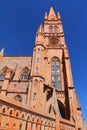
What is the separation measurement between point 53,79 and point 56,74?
4.61ft

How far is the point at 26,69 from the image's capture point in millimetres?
29391

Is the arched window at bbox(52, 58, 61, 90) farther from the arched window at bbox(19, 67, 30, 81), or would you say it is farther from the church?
the arched window at bbox(19, 67, 30, 81)

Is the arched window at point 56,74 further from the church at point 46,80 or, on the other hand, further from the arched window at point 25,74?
the arched window at point 25,74

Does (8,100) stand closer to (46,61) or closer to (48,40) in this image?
(46,61)

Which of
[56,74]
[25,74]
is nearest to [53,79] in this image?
[56,74]

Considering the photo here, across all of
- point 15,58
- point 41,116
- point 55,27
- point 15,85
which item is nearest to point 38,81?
point 15,85

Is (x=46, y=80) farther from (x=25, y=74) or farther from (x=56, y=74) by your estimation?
(x=25, y=74)

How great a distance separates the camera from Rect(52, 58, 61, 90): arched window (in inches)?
1033

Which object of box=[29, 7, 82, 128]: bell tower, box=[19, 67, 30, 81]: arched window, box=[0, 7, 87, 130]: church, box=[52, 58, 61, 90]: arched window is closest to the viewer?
box=[29, 7, 82, 128]: bell tower

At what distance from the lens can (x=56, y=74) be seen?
91.5 ft

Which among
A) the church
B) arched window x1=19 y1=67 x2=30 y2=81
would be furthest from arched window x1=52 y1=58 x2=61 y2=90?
arched window x1=19 y1=67 x2=30 y2=81

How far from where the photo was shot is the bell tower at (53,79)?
20312mm

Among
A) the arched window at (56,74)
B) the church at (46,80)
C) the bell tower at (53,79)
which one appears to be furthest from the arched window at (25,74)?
the arched window at (56,74)

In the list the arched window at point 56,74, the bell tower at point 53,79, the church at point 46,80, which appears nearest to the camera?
the bell tower at point 53,79
